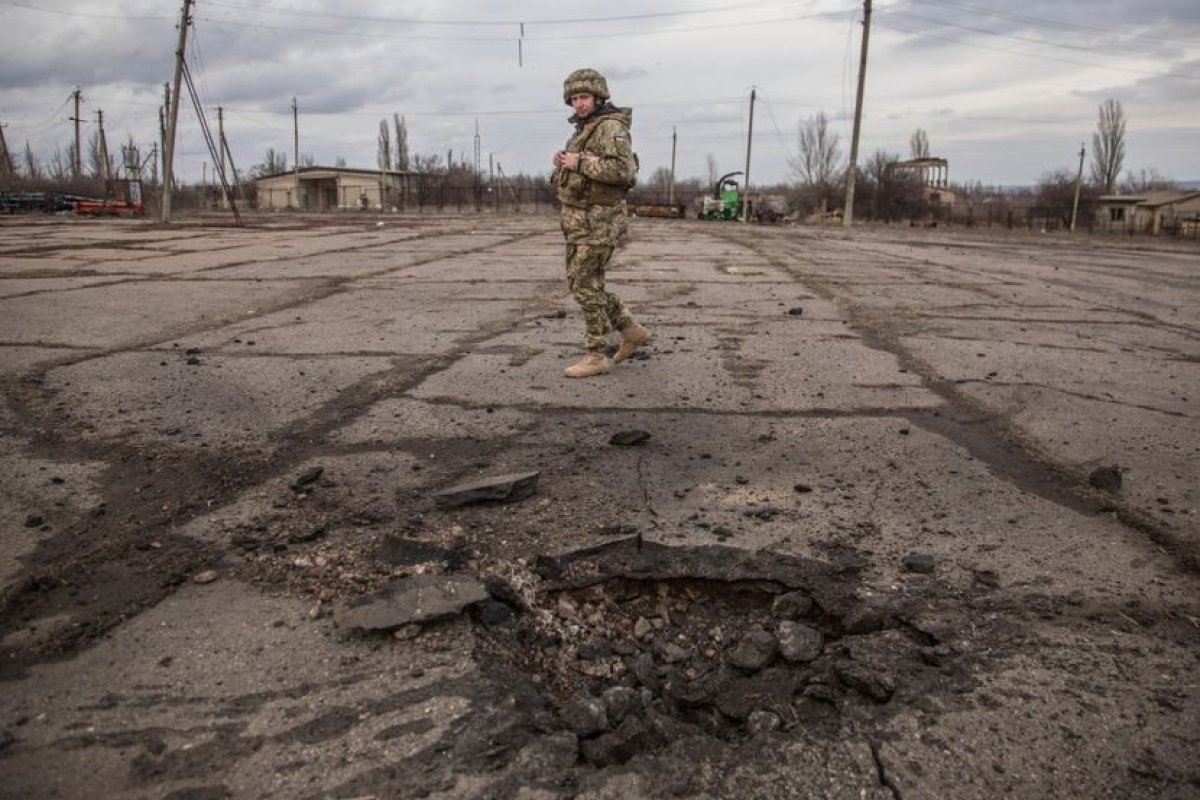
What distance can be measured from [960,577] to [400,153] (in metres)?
80.8

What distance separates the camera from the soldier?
4.50 m

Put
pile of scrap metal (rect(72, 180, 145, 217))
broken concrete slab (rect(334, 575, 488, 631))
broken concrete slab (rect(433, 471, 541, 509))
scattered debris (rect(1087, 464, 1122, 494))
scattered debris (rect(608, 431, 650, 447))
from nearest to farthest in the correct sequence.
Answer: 1. broken concrete slab (rect(334, 575, 488, 631))
2. broken concrete slab (rect(433, 471, 541, 509))
3. scattered debris (rect(1087, 464, 1122, 494))
4. scattered debris (rect(608, 431, 650, 447))
5. pile of scrap metal (rect(72, 180, 145, 217))

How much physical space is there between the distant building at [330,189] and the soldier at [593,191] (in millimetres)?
56083

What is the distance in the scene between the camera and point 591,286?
4781 millimetres

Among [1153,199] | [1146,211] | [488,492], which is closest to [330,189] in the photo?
[1146,211]

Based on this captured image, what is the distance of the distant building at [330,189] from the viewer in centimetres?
5928

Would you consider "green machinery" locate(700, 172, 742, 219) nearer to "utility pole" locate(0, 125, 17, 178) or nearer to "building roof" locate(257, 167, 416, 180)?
"building roof" locate(257, 167, 416, 180)

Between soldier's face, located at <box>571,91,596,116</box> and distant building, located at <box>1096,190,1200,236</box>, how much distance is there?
52.4m

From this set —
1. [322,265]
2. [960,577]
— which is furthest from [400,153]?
[960,577]

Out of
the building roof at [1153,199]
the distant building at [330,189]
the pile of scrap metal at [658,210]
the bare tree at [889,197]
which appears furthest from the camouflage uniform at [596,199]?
the building roof at [1153,199]

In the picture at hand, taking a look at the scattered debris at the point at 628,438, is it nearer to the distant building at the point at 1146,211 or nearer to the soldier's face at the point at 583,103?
the soldier's face at the point at 583,103

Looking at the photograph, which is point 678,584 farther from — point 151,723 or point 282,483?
point 282,483

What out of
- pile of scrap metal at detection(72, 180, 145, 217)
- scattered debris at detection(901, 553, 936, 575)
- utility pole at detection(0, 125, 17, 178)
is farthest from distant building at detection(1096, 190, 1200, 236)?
utility pole at detection(0, 125, 17, 178)

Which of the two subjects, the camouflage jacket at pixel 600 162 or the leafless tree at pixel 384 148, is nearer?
the camouflage jacket at pixel 600 162
